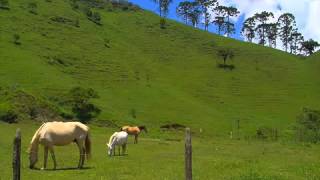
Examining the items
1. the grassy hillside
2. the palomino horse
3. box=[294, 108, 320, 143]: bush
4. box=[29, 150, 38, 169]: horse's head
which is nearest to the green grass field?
the grassy hillside

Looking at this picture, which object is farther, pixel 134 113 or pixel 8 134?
pixel 134 113

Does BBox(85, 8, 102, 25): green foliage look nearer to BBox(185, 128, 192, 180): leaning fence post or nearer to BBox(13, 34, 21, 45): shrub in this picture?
BBox(13, 34, 21, 45): shrub

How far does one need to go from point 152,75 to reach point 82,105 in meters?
34.2

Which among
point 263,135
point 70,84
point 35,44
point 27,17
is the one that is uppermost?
point 27,17

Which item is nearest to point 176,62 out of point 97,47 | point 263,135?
point 97,47

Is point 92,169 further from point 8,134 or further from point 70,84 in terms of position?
point 70,84

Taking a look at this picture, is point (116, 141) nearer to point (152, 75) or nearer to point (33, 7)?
point (152, 75)

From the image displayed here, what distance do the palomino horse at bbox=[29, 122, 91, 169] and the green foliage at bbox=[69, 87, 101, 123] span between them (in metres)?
51.3

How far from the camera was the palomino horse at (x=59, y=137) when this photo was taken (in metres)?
28.5

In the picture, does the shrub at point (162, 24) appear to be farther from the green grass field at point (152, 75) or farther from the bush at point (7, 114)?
the bush at point (7, 114)

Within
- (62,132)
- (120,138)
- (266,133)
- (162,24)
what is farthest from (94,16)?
(62,132)

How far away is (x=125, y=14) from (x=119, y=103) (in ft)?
253

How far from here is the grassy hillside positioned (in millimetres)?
91688

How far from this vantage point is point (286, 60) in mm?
146250
